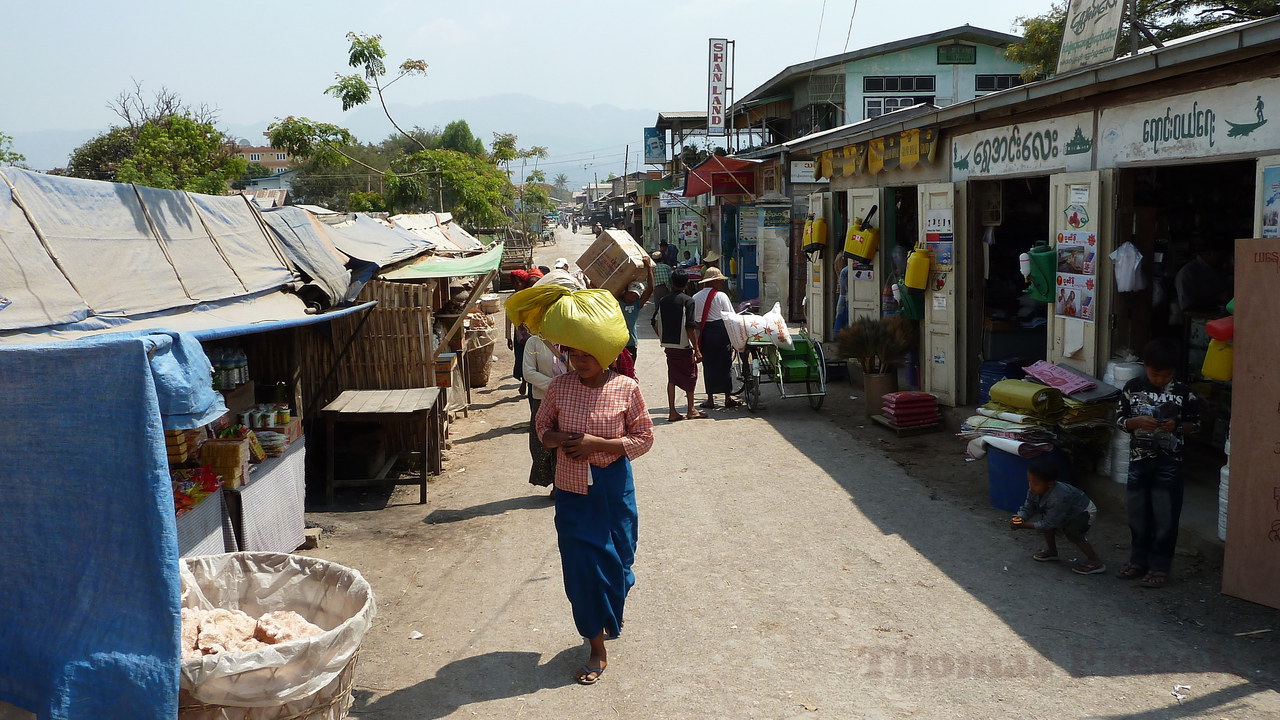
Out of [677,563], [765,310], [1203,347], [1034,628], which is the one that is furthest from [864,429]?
[765,310]

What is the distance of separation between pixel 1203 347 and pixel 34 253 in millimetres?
8758

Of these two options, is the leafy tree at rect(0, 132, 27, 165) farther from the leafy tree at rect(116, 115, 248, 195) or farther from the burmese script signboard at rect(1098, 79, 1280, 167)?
the burmese script signboard at rect(1098, 79, 1280, 167)

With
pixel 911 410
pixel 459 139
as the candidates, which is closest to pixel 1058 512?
pixel 911 410

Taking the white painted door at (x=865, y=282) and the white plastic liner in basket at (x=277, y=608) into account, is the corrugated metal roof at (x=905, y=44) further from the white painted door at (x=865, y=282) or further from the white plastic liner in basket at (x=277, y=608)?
the white plastic liner in basket at (x=277, y=608)

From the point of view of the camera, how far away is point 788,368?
36.9 feet

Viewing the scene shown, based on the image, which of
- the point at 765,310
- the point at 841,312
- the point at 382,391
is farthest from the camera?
the point at 765,310

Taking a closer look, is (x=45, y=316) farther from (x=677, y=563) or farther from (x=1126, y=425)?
(x=1126, y=425)

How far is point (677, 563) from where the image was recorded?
656 centimetres

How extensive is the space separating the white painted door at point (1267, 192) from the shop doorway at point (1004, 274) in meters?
3.50

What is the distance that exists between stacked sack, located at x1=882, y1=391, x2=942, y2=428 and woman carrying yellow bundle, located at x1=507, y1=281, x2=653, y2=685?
5.85 m

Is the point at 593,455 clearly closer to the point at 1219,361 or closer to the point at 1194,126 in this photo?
the point at 1219,361

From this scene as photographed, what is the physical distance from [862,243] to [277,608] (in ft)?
31.7

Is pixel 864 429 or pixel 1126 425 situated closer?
pixel 1126 425

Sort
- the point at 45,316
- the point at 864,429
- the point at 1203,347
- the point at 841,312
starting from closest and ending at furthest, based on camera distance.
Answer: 1. the point at 45,316
2. the point at 1203,347
3. the point at 864,429
4. the point at 841,312
